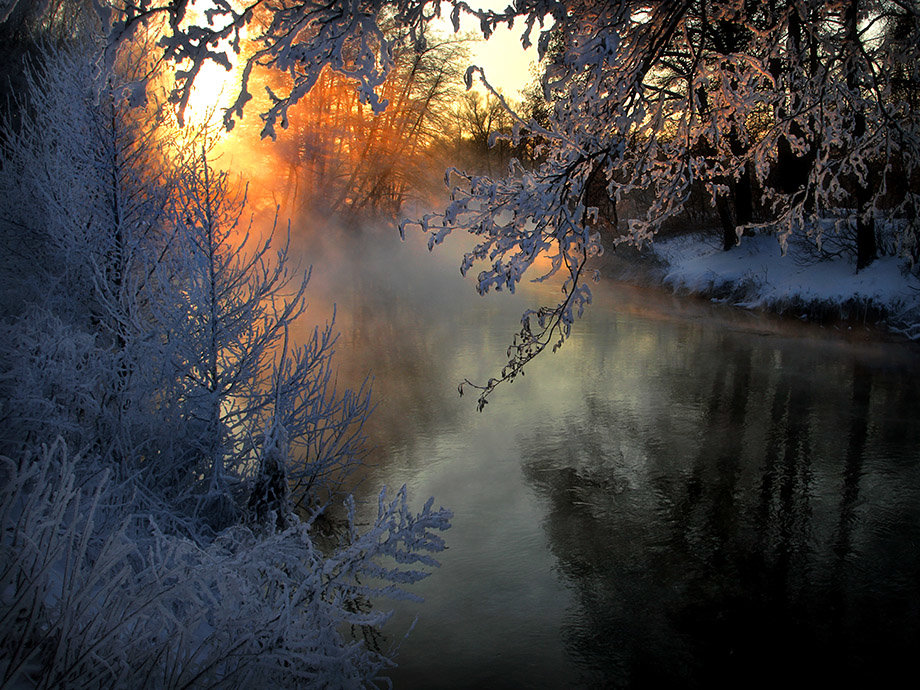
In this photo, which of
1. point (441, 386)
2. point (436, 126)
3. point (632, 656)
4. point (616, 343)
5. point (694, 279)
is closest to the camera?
point (632, 656)

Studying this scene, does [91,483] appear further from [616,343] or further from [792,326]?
[792,326]

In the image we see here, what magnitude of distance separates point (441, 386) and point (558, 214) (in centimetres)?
896

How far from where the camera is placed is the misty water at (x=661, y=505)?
17.6 ft

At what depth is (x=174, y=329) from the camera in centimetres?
688

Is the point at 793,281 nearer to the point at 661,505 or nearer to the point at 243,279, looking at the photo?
the point at 661,505

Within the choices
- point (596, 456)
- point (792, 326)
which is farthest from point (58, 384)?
point (792, 326)

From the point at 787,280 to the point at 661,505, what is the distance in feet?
46.4

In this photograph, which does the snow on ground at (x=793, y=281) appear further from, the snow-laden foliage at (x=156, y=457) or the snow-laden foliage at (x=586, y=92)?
the snow-laden foliage at (x=156, y=457)

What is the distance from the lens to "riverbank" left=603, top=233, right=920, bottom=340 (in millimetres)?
16172

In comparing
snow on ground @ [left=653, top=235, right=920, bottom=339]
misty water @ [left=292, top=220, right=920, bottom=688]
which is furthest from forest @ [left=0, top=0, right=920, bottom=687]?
snow on ground @ [left=653, top=235, right=920, bottom=339]

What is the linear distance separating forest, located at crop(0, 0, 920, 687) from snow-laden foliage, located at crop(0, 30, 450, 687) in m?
0.03

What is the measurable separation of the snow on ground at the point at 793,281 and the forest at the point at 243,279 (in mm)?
10322

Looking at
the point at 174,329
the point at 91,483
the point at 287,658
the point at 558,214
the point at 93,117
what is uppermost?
the point at 93,117

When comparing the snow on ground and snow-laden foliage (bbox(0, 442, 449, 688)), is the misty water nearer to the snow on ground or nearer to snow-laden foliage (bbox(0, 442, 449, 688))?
the snow on ground
